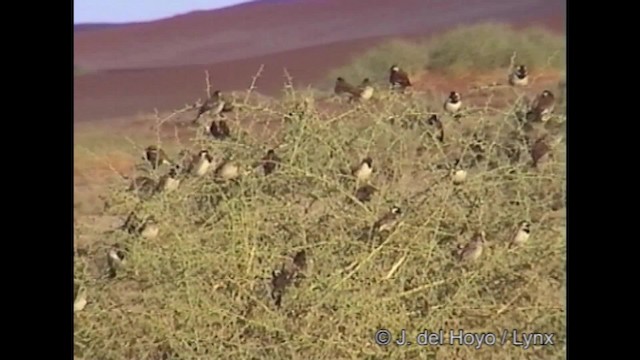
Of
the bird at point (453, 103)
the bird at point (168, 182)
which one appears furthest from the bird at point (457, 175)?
the bird at point (168, 182)

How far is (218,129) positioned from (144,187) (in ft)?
0.76

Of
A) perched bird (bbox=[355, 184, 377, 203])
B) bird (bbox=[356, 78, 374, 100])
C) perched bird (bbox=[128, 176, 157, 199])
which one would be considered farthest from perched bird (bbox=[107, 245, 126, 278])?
bird (bbox=[356, 78, 374, 100])

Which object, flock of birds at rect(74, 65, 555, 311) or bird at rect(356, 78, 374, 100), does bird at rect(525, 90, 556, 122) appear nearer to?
flock of birds at rect(74, 65, 555, 311)

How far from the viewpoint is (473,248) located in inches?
97.1

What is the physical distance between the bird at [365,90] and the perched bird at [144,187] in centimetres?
Answer: 55

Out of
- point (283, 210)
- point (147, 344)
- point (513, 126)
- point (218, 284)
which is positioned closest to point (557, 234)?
point (513, 126)

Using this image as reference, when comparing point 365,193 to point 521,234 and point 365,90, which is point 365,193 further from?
point 521,234

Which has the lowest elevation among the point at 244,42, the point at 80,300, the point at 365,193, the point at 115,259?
the point at 80,300

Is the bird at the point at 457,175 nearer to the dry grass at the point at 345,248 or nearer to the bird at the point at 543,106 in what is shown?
the dry grass at the point at 345,248

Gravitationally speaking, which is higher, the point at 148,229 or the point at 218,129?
the point at 218,129

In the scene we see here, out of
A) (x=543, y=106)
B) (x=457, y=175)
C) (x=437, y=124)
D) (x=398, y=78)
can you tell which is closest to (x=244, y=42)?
(x=398, y=78)

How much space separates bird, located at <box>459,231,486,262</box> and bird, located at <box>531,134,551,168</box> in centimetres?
22
